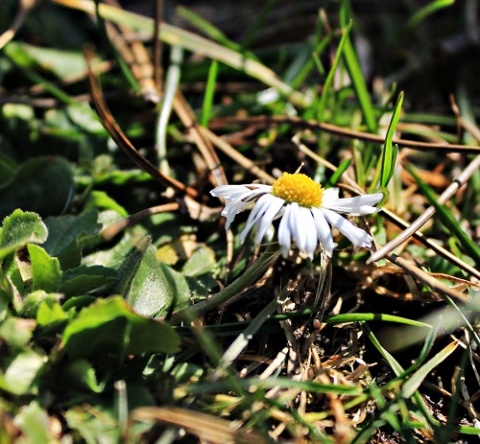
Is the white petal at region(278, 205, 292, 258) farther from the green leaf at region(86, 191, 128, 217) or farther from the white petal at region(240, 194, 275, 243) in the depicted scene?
the green leaf at region(86, 191, 128, 217)

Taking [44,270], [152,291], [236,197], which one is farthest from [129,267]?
[236,197]

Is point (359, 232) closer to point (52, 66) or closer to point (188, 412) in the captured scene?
point (188, 412)

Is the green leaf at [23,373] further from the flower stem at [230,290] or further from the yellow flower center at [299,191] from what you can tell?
the yellow flower center at [299,191]

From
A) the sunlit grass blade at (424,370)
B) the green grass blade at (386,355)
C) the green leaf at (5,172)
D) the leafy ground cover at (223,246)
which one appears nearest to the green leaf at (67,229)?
the leafy ground cover at (223,246)

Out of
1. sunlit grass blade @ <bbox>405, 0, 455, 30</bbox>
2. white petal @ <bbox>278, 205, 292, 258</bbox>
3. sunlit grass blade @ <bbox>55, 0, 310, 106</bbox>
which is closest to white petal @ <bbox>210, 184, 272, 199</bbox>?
white petal @ <bbox>278, 205, 292, 258</bbox>

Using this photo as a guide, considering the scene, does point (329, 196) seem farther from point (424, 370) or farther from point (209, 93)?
point (209, 93)

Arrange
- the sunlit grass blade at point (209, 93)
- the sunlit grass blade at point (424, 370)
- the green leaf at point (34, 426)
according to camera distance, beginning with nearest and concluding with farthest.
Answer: the green leaf at point (34, 426) < the sunlit grass blade at point (424, 370) < the sunlit grass blade at point (209, 93)
